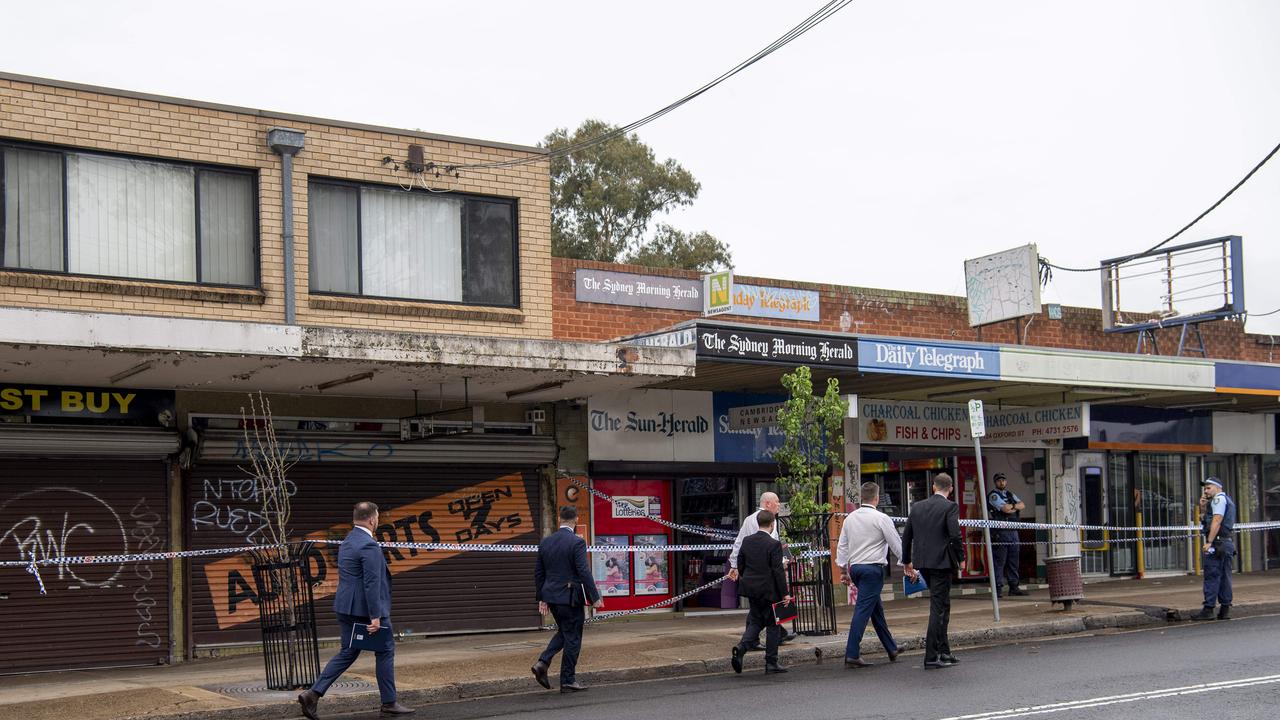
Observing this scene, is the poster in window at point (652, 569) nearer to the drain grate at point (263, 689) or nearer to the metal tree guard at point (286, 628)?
the drain grate at point (263, 689)

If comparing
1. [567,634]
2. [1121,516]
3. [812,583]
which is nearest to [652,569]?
[812,583]

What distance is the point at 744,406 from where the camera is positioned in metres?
19.6

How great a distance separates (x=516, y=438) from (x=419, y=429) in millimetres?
1412

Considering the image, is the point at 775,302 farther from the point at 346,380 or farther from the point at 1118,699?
the point at 1118,699

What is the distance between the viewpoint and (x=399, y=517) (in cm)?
1695

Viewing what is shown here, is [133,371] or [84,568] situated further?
[84,568]

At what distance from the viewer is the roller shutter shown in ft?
51.1

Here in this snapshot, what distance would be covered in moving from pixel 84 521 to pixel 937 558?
8.92 meters

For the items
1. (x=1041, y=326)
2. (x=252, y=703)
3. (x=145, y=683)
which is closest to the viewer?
(x=252, y=703)

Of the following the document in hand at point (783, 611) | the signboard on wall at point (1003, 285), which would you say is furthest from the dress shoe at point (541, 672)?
the signboard on wall at point (1003, 285)

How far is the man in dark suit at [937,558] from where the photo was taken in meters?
13.0

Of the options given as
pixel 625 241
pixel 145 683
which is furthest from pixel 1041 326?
pixel 625 241

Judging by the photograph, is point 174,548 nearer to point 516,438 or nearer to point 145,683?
point 145,683

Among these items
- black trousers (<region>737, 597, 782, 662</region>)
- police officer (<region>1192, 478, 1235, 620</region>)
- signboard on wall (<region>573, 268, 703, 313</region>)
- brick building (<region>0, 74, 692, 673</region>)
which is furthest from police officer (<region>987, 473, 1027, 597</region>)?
black trousers (<region>737, 597, 782, 662</region>)
